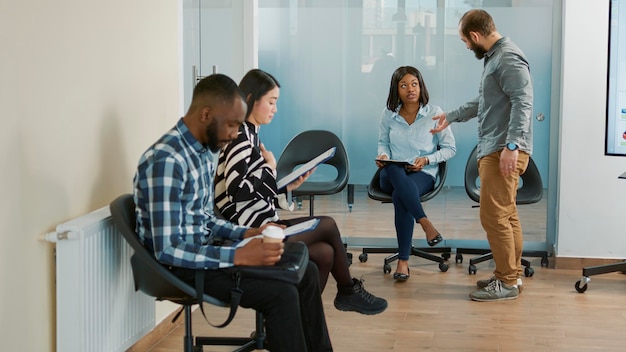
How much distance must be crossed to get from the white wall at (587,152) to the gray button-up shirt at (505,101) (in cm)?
95

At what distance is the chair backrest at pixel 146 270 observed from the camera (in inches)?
118

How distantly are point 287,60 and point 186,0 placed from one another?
151 centimetres

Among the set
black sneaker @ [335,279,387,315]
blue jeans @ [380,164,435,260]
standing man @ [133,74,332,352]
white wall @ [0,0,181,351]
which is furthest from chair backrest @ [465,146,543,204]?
standing man @ [133,74,332,352]

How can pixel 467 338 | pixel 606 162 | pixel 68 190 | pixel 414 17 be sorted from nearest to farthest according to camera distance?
pixel 68 190
pixel 467 338
pixel 606 162
pixel 414 17

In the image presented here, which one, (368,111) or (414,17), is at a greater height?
(414,17)

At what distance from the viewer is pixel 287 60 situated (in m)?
6.52

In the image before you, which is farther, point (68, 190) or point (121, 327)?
point (121, 327)

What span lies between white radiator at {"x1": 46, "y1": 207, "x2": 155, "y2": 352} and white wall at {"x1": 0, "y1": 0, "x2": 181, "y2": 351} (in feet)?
0.23

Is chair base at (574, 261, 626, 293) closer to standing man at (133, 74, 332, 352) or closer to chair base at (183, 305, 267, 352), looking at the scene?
chair base at (183, 305, 267, 352)

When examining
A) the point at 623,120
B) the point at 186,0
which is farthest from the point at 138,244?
the point at 623,120

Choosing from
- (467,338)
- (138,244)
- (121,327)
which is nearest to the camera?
(138,244)

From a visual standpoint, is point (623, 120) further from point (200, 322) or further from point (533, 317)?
point (200, 322)

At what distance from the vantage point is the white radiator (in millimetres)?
3074

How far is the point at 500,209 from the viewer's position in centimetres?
499
